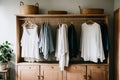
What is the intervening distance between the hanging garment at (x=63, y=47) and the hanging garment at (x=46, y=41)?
17cm

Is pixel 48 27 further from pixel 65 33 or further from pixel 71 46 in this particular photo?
pixel 71 46

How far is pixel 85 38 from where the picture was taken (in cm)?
393

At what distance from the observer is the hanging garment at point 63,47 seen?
3789mm

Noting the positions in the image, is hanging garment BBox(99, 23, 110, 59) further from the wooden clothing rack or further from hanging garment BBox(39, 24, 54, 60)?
hanging garment BBox(39, 24, 54, 60)

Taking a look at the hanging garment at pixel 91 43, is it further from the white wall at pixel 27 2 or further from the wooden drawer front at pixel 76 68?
the white wall at pixel 27 2

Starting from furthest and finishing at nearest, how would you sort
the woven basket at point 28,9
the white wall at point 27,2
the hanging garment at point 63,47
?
the white wall at point 27,2, the woven basket at point 28,9, the hanging garment at point 63,47

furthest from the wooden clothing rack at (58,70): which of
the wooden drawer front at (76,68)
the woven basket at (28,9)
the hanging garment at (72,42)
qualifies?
the hanging garment at (72,42)

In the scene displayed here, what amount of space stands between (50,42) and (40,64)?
509 millimetres

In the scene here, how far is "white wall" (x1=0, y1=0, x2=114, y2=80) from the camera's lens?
4266 mm

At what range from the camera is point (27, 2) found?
4332 mm

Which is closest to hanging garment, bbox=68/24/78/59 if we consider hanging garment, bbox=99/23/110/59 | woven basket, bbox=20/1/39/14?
hanging garment, bbox=99/23/110/59

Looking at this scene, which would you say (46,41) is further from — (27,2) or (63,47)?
(27,2)

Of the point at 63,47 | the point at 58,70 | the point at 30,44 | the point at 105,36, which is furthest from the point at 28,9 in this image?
the point at 105,36

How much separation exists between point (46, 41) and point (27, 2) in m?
1.13
